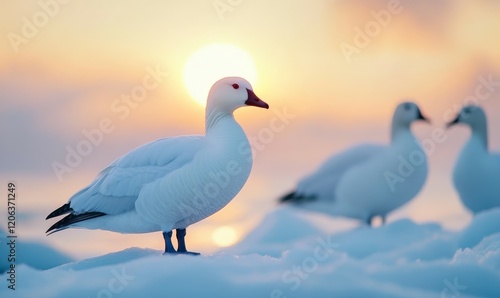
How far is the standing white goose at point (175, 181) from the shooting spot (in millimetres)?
6188

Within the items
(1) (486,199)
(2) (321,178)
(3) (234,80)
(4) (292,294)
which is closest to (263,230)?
(2) (321,178)

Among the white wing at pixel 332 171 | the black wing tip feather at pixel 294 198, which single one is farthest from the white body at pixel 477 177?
the black wing tip feather at pixel 294 198

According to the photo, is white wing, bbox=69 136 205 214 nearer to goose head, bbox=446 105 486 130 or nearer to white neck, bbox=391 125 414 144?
white neck, bbox=391 125 414 144

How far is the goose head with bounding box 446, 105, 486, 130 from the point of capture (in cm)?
1311

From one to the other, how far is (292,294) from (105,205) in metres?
1.95

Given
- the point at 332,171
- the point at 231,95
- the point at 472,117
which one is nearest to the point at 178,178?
the point at 231,95

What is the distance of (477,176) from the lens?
11977mm

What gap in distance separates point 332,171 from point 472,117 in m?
2.62

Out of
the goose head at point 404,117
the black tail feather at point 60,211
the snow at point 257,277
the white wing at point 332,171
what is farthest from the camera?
the goose head at point 404,117

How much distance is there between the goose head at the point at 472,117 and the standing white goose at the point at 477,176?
1.30ft

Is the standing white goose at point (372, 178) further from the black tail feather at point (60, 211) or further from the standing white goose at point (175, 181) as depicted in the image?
the black tail feather at point (60, 211)

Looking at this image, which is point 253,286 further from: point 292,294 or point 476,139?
point 476,139

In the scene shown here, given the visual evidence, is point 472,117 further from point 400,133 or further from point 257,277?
point 257,277

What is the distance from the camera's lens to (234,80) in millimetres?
6699
